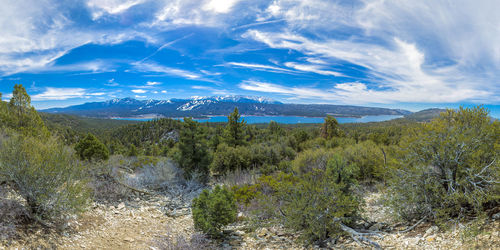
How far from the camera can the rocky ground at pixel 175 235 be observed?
4219 millimetres

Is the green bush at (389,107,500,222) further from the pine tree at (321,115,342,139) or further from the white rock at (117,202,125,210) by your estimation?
the pine tree at (321,115,342,139)

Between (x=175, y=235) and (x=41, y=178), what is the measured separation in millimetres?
3467

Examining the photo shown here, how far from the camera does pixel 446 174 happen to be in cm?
526

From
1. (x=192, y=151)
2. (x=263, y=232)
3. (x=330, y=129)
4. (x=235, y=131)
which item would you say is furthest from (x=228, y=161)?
(x=330, y=129)

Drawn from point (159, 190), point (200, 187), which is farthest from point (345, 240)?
point (159, 190)

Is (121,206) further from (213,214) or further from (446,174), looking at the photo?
(446,174)

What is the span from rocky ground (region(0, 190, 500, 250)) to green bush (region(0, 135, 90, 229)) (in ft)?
1.58

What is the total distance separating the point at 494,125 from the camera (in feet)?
21.8

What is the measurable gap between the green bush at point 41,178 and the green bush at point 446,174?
7.85 metres

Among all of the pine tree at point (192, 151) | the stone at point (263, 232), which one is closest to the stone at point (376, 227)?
the stone at point (263, 232)

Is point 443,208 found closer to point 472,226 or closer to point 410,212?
→ point 410,212

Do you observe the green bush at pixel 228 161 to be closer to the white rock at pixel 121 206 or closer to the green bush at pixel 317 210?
the white rock at pixel 121 206

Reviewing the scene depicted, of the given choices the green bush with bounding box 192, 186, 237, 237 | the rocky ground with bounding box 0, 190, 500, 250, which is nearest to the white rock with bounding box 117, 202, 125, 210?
the rocky ground with bounding box 0, 190, 500, 250

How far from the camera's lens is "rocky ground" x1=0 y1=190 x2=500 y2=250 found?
4219 mm
